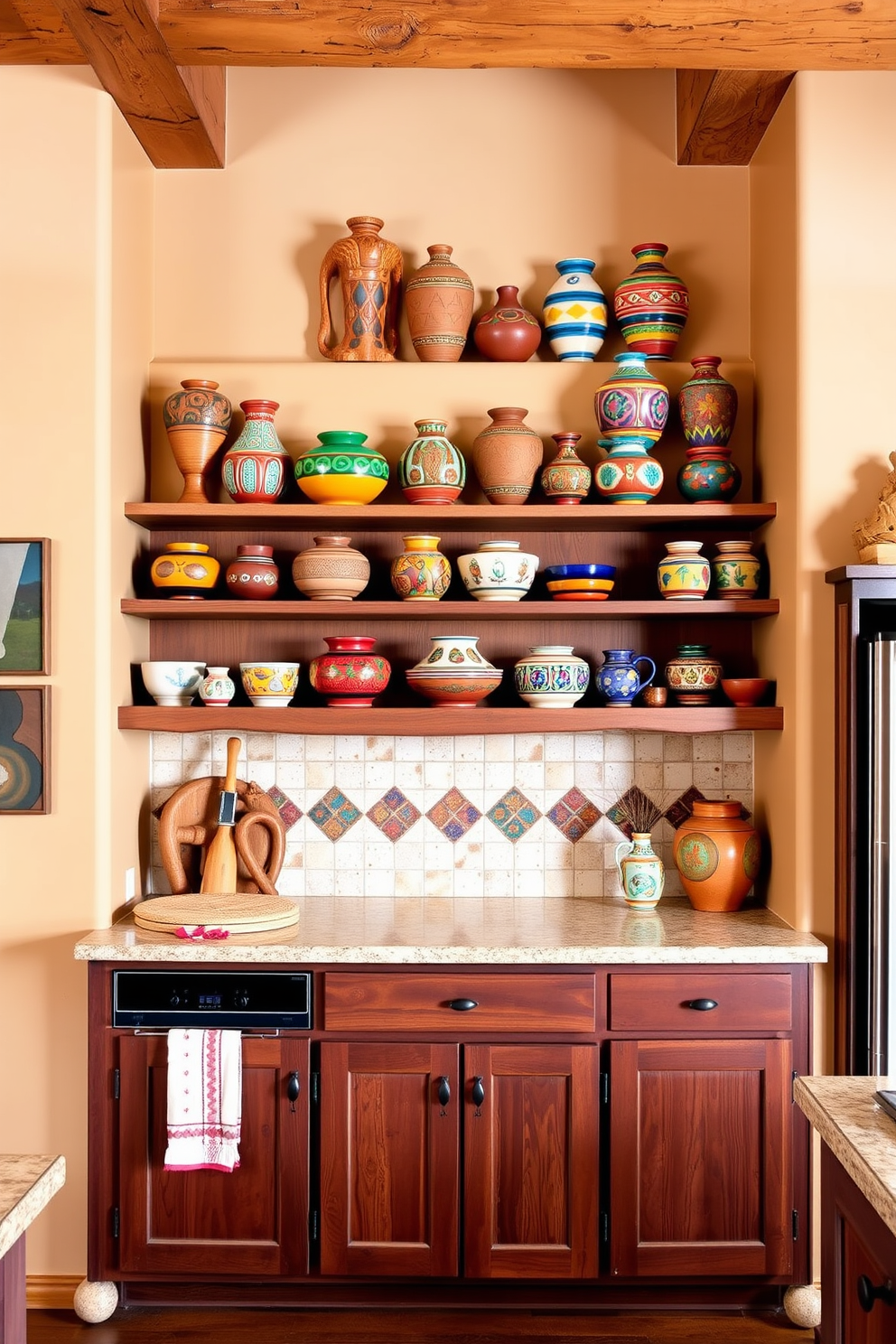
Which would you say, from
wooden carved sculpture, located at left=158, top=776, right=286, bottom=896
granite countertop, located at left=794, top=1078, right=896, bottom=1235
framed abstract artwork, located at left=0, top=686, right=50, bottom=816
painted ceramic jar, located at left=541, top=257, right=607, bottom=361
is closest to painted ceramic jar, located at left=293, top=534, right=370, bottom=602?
wooden carved sculpture, located at left=158, top=776, right=286, bottom=896

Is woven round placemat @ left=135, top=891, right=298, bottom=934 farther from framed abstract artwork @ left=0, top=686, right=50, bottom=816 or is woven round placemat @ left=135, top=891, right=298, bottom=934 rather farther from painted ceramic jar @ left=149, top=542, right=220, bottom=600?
painted ceramic jar @ left=149, top=542, right=220, bottom=600

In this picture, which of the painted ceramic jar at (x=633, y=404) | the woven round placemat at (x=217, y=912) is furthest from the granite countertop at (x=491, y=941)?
the painted ceramic jar at (x=633, y=404)

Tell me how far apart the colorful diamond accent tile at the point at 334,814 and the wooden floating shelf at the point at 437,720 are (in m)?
0.34

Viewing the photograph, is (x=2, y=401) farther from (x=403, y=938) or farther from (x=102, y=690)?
(x=403, y=938)

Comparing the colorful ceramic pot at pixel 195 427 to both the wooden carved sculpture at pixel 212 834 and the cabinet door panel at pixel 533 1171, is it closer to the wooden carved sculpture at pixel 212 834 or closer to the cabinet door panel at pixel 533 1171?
the wooden carved sculpture at pixel 212 834

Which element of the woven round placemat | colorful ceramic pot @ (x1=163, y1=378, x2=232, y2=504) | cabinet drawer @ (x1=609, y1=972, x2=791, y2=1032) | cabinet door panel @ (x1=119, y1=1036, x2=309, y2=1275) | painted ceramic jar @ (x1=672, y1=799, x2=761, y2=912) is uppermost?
colorful ceramic pot @ (x1=163, y1=378, x2=232, y2=504)

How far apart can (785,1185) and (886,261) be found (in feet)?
7.08

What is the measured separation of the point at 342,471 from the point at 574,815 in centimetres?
113

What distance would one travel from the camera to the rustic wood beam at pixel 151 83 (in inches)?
97.3

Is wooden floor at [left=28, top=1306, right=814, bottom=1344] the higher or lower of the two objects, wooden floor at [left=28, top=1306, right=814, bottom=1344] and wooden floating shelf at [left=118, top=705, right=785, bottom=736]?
the lower

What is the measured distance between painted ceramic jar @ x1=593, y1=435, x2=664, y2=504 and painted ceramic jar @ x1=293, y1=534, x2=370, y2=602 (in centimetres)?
66

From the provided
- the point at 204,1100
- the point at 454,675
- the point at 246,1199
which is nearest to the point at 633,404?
the point at 454,675

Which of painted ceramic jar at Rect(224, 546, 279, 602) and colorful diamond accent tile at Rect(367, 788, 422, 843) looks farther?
colorful diamond accent tile at Rect(367, 788, 422, 843)

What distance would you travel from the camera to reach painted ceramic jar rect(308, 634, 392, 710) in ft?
9.80
